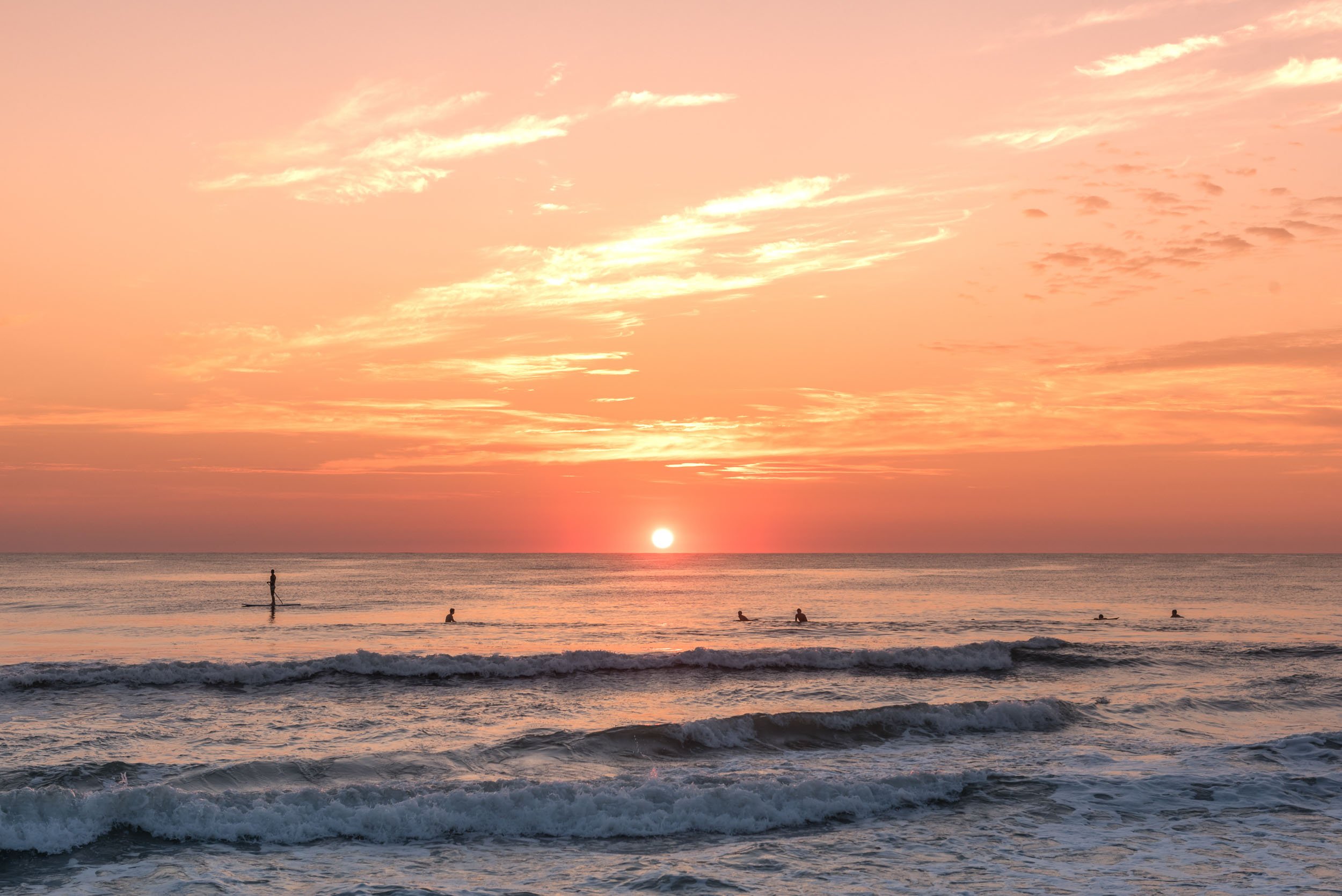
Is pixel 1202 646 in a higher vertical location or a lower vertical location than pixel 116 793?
lower

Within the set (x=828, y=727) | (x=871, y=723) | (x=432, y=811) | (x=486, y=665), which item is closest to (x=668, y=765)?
(x=828, y=727)

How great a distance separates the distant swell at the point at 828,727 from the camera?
2120 cm

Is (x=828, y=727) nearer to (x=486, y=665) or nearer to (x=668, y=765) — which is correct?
(x=668, y=765)

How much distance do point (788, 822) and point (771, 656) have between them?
19.2 m

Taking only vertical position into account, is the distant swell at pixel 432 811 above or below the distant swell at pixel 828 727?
above

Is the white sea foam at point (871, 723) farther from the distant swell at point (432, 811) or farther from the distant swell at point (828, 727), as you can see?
the distant swell at point (432, 811)

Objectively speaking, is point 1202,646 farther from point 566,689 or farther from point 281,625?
point 281,625

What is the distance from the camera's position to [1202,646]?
40812 millimetres

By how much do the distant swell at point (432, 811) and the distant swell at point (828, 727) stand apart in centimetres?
473

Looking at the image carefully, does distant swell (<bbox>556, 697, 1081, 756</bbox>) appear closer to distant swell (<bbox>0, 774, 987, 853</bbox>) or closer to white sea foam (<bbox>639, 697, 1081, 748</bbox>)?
white sea foam (<bbox>639, 697, 1081, 748</bbox>)

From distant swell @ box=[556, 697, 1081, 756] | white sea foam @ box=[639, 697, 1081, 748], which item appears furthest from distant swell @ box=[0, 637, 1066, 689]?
white sea foam @ box=[639, 697, 1081, 748]

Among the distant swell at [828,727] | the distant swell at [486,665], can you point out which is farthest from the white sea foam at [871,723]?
the distant swell at [486,665]

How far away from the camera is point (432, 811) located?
15258 mm

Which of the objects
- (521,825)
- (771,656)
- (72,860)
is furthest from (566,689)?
(72,860)
